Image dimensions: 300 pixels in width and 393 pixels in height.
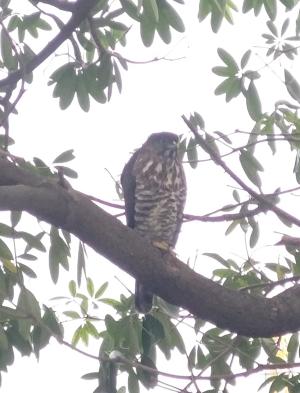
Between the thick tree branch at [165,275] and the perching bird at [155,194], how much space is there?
158 cm

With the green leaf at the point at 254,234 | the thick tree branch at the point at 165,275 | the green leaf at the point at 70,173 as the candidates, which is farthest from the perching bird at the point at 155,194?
the thick tree branch at the point at 165,275

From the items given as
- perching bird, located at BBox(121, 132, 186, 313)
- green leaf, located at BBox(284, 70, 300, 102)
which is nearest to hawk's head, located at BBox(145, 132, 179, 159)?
perching bird, located at BBox(121, 132, 186, 313)

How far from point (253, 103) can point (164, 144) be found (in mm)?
1308

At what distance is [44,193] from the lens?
314 cm

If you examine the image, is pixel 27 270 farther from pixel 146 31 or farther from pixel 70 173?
pixel 146 31

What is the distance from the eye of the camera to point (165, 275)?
337cm

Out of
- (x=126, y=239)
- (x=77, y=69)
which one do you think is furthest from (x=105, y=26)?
(x=126, y=239)

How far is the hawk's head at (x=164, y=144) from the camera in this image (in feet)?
17.3

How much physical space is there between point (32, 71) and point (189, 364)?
1.40 metres

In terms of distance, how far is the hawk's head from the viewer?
5281 mm

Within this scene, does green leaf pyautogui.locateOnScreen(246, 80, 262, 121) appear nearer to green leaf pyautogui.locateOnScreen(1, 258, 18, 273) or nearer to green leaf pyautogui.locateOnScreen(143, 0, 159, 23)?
green leaf pyautogui.locateOnScreen(143, 0, 159, 23)

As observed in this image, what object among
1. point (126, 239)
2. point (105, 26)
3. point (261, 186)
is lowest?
point (126, 239)

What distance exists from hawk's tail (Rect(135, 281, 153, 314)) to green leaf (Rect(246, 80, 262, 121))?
86 centimetres

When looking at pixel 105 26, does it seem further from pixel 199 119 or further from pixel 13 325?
pixel 13 325
